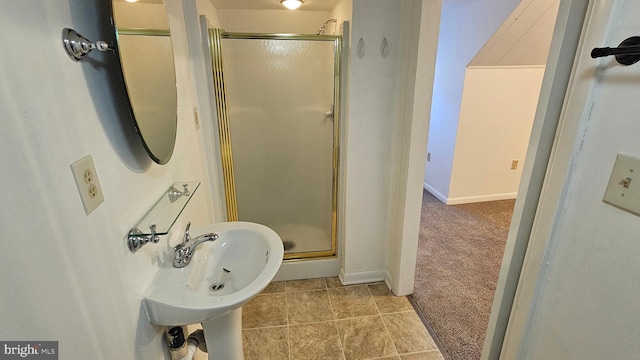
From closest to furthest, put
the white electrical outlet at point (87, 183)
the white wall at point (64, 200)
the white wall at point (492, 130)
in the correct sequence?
the white wall at point (64, 200)
the white electrical outlet at point (87, 183)
the white wall at point (492, 130)

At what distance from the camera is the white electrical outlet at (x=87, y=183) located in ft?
2.03

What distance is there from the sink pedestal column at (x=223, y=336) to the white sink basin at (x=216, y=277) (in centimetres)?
11

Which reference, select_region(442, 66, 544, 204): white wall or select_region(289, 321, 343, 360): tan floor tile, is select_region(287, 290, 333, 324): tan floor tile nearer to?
select_region(289, 321, 343, 360): tan floor tile

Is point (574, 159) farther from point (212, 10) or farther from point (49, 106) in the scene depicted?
point (212, 10)

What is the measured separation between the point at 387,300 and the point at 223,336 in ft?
→ 4.15

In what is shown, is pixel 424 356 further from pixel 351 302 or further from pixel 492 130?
pixel 492 130

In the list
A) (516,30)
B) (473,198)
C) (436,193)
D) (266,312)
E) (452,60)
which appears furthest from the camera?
(436,193)

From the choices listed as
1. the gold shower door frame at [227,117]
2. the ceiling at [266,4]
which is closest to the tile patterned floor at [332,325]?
the gold shower door frame at [227,117]

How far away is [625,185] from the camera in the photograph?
672 mm

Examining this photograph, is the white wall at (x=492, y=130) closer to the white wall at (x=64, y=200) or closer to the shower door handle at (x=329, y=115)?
the shower door handle at (x=329, y=115)

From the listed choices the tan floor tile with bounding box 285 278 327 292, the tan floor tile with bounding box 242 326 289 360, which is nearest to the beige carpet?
the tan floor tile with bounding box 285 278 327 292

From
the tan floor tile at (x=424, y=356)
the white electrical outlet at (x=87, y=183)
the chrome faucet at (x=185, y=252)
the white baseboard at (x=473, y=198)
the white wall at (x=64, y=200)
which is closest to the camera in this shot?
the white wall at (x=64, y=200)

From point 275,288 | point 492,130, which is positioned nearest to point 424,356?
point 275,288

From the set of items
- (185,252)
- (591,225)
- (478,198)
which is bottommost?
(478,198)
